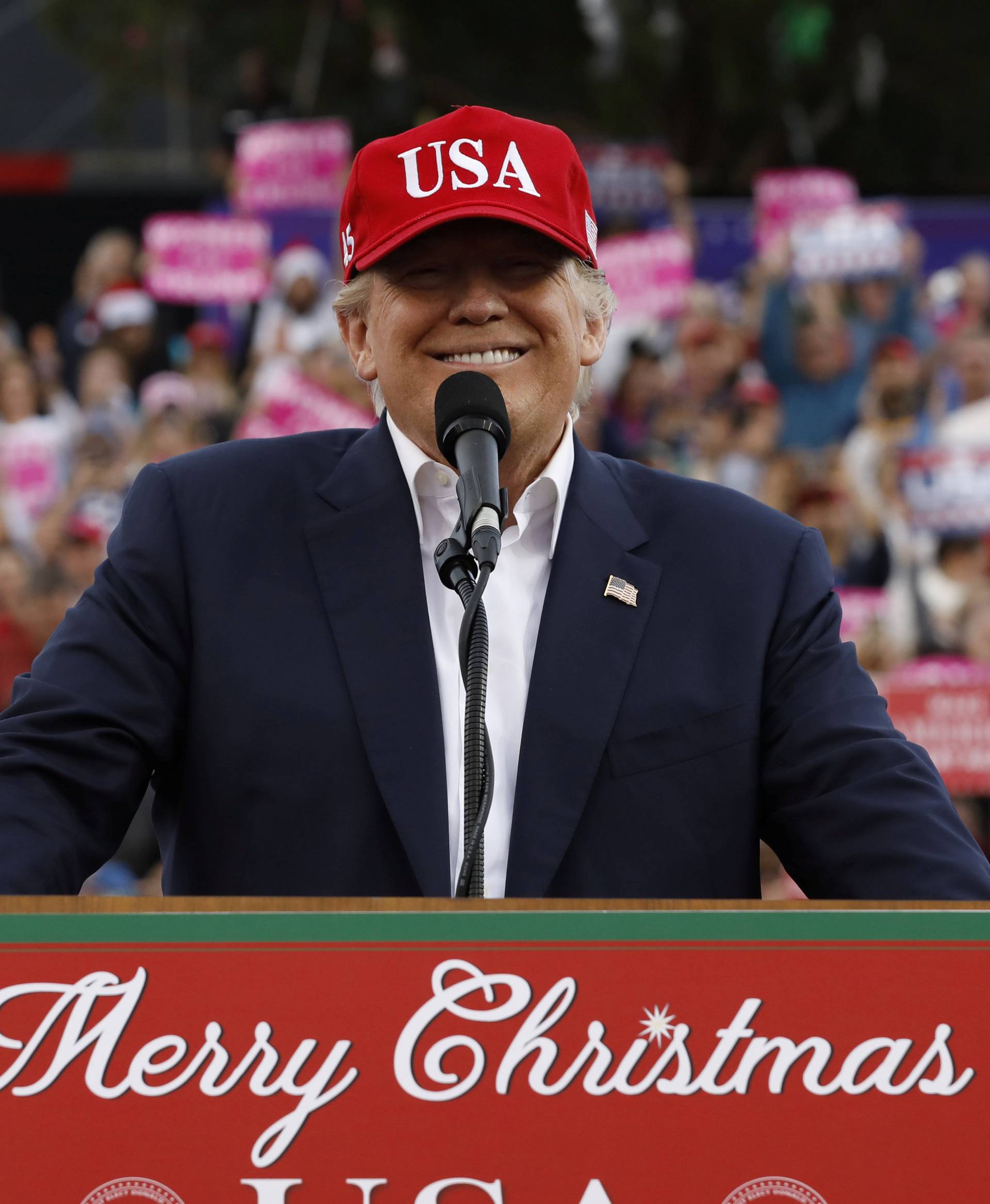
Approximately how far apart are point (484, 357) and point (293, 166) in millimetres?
8466

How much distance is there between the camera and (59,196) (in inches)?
459

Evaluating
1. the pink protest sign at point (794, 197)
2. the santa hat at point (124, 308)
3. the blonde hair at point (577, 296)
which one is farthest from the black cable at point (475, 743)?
the pink protest sign at point (794, 197)

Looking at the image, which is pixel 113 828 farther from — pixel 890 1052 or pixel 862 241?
pixel 862 241

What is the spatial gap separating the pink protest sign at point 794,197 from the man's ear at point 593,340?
829cm

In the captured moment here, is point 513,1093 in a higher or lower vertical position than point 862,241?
lower

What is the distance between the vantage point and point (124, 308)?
10.1m

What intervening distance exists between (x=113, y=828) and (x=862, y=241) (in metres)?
8.56

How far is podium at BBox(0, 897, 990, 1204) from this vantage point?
1.34m

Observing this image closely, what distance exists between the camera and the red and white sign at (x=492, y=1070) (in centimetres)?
134

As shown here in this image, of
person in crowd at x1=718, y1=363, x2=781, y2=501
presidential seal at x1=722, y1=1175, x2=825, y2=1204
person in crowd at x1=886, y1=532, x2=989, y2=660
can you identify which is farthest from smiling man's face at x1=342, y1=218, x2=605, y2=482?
person in crowd at x1=718, y1=363, x2=781, y2=501

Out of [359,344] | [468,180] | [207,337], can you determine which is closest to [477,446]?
[468,180]

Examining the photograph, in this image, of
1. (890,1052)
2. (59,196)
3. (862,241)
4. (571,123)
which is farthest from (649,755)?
(571,123)

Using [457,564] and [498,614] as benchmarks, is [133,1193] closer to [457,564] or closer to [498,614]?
[457,564]

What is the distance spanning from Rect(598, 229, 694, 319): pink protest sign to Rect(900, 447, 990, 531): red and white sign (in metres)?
1.88
